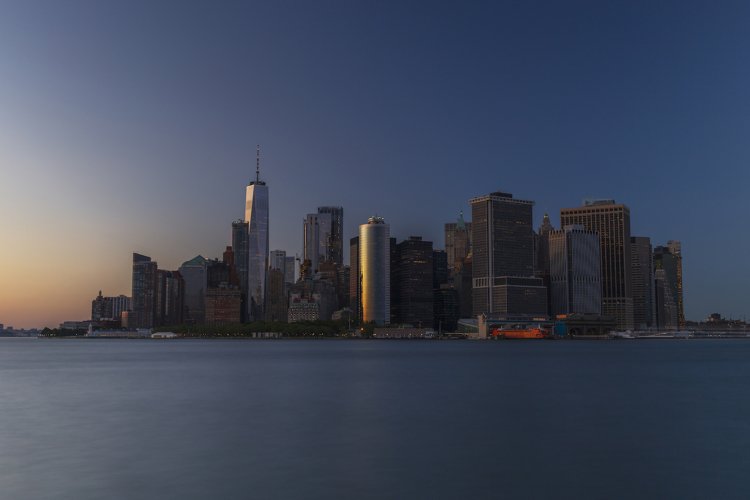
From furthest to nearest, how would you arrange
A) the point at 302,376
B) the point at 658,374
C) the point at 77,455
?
the point at 658,374 < the point at 302,376 < the point at 77,455

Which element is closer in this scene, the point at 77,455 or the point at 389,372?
the point at 77,455

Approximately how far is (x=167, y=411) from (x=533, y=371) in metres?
65.8

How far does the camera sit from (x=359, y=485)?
95.7 feet

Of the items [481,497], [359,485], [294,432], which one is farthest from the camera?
[294,432]

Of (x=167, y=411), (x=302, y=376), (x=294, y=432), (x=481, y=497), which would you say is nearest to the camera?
(x=481, y=497)

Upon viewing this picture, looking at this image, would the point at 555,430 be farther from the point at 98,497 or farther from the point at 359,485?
the point at 98,497

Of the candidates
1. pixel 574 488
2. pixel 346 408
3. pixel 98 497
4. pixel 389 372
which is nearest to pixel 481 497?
pixel 574 488

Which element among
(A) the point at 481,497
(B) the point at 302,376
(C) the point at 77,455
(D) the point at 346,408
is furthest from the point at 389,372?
(A) the point at 481,497

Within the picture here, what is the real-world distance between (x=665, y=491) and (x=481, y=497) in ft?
25.7

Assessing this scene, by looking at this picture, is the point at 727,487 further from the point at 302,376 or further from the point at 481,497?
→ the point at 302,376

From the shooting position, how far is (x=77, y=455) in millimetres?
35625

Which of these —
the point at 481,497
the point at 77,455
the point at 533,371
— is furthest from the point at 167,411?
the point at 533,371

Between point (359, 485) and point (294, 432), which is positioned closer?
point (359, 485)

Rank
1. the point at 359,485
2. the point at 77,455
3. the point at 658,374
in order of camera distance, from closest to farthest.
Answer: the point at 359,485, the point at 77,455, the point at 658,374
